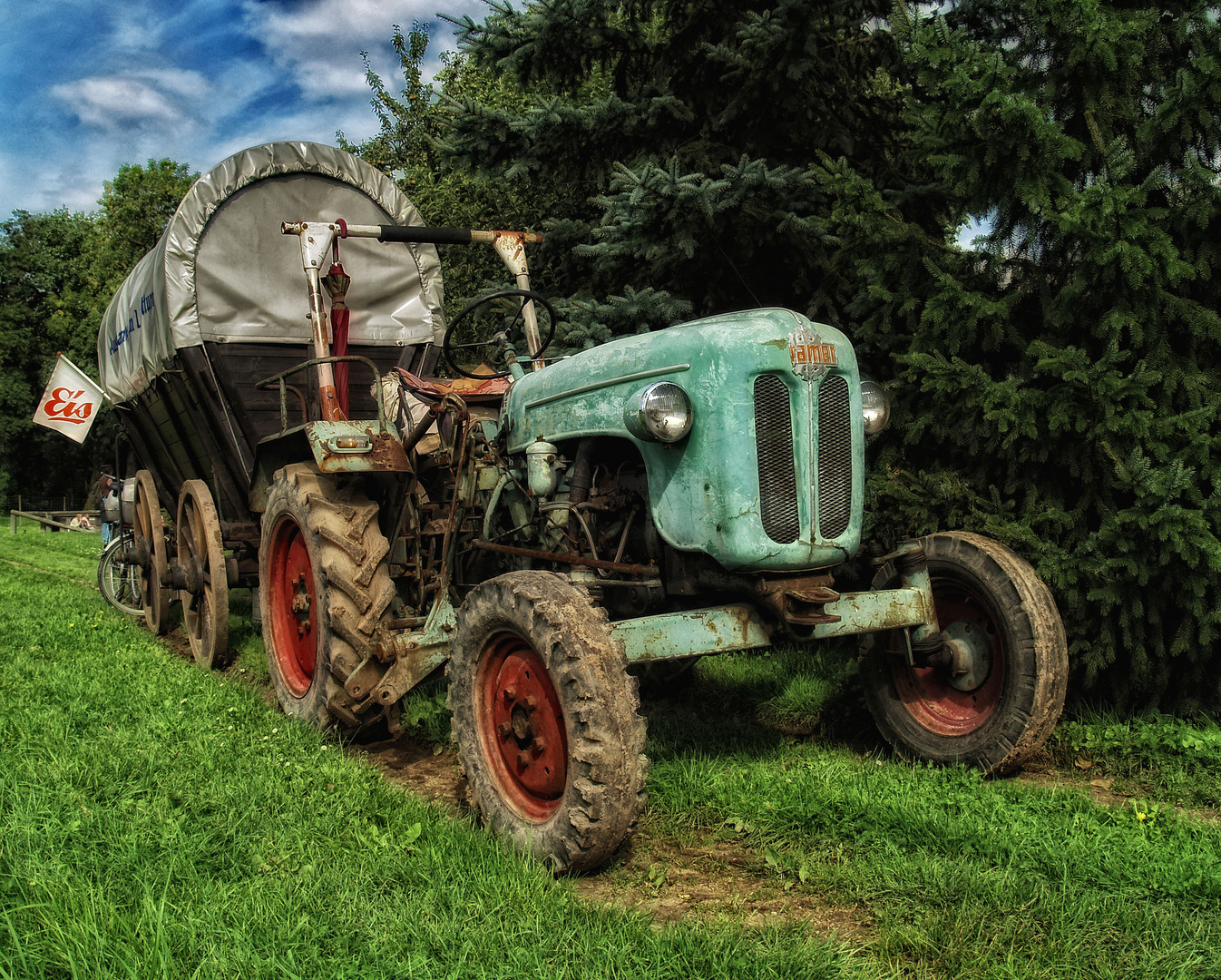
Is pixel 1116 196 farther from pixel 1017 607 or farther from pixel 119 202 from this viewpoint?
pixel 119 202

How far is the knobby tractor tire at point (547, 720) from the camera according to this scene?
273cm

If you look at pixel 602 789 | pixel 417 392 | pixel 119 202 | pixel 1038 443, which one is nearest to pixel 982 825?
pixel 602 789

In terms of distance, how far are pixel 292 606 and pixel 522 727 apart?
2100 millimetres

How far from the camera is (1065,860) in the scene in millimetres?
2777

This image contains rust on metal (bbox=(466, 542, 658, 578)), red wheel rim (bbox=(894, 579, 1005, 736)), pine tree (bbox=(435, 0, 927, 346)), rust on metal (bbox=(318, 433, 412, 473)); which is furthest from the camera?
pine tree (bbox=(435, 0, 927, 346))

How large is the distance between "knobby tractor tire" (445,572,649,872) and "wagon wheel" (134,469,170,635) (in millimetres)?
4420

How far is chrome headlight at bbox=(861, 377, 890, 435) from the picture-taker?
3.60 meters

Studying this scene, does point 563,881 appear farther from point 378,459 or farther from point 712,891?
point 378,459

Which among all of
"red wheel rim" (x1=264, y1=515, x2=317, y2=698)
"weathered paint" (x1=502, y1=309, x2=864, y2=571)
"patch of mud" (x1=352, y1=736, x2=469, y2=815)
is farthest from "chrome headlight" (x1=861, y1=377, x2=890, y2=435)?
"red wheel rim" (x1=264, y1=515, x2=317, y2=698)

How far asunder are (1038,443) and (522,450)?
7.20ft

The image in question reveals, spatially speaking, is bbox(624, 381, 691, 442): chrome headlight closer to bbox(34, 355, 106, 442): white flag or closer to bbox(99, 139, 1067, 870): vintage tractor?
bbox(99, 139, 1067, 870): vintage tractor

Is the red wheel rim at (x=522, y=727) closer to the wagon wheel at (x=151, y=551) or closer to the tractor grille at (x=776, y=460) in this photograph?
the tractor grille at (x=776, y=460)

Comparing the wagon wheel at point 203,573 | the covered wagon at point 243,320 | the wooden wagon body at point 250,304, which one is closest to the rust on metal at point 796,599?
the covered wagon at point 243,320

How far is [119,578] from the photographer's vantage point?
8812mm
